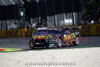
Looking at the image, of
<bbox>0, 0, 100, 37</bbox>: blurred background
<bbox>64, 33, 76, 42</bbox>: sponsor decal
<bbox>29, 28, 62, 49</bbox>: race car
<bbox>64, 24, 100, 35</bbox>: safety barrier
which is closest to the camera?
<bbox>29, 28, 62, 49</bbox>: race car

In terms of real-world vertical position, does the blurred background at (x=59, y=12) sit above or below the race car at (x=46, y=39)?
above

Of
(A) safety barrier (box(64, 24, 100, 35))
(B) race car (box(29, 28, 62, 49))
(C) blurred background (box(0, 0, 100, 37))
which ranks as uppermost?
(C) blurred background (box(0, 0, 100, 37))

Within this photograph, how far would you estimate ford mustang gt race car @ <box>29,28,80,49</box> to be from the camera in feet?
36.9

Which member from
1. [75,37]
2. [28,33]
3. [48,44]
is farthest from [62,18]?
[48,44]

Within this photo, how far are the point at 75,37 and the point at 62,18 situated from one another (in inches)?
241

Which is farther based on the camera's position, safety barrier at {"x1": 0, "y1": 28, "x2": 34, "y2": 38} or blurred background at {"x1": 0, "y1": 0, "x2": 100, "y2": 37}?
A: safety barrier at {"x1": 0, "y1": 28, "x2": 34, "y2": 38}

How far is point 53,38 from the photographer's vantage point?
11.4 m

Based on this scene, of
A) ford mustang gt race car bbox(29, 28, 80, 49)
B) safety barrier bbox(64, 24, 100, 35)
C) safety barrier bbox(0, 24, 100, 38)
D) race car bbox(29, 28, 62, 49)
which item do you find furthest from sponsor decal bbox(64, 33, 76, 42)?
safety barrier bbox(64, 24, 100, 35)

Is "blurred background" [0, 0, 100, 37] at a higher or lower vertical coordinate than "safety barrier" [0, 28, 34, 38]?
higher

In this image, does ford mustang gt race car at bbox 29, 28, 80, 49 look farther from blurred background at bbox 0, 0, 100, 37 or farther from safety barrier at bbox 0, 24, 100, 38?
safety barrier at bbox 0, 24, 100, 38

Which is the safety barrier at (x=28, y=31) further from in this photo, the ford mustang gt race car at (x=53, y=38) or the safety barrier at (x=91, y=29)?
the ford mustang gt race car at (x=53, y=38)

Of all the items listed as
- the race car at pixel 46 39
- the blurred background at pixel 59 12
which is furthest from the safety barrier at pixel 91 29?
the race car at pixel 46 39

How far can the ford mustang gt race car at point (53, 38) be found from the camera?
1125 centimetres

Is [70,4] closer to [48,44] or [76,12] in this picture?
[76,12]
